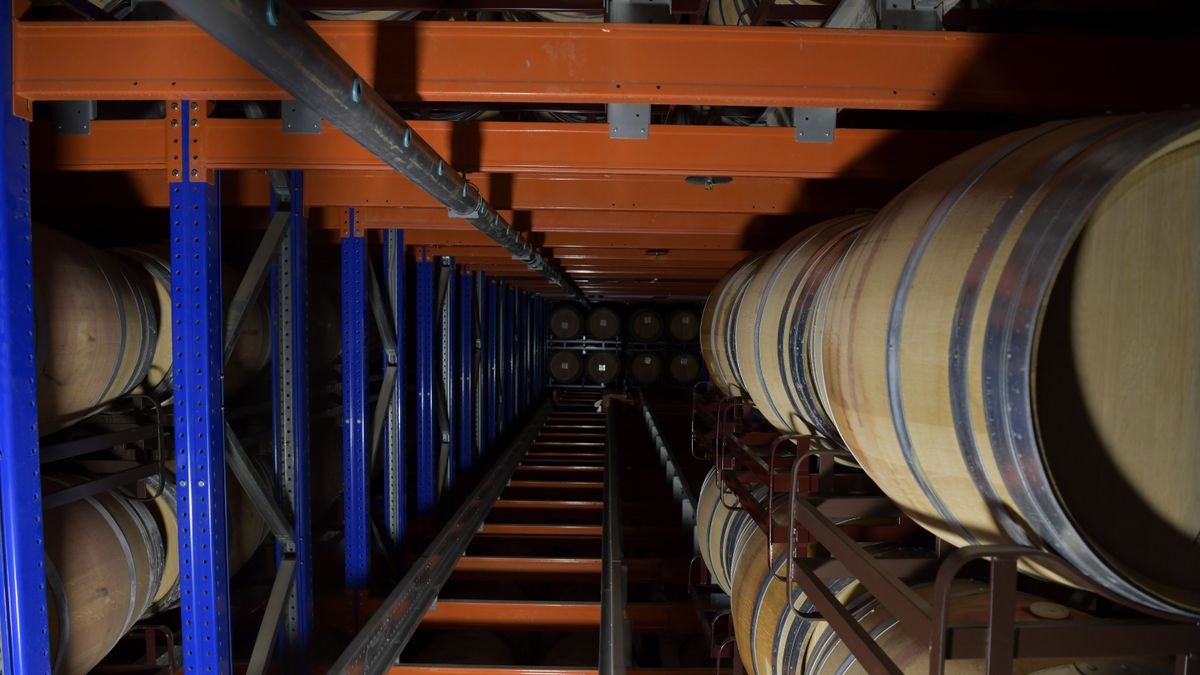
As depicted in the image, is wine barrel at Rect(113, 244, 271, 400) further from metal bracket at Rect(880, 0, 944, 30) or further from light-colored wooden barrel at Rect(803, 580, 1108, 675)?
metal bracket at Rect(880, 0, 944, 30)

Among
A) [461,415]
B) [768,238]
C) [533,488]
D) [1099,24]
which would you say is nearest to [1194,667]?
[1099,24]

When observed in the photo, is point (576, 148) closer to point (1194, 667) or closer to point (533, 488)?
point (1194, 667)

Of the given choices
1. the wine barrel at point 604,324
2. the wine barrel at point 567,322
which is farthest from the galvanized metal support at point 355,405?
the wine barrel at point 567,322

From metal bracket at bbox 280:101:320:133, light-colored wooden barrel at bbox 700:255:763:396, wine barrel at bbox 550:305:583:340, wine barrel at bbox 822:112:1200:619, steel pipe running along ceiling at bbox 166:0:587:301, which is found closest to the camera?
wine barrel at bbox 822:112:1200:619

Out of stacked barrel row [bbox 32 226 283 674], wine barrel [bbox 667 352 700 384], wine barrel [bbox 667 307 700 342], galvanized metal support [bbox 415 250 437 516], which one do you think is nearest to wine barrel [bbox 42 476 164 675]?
stacked barrel row [bbox 32 226 283 674]

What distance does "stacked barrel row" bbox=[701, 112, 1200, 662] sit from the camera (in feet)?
3.17

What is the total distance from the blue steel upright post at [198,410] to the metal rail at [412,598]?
570 mm

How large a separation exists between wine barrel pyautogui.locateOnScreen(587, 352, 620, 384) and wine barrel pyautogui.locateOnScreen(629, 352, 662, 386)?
0.52 m

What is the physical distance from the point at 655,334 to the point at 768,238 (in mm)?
9679

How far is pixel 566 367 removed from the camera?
52.8 feet

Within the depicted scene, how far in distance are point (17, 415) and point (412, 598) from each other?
7.45 feet

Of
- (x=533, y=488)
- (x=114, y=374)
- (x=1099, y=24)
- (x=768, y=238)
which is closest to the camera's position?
(x=1099, y=24)

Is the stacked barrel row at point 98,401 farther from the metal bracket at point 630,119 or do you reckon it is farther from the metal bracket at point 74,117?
the metal bracket at point 630,119

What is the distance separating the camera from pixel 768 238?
5.18 meters
